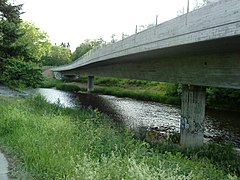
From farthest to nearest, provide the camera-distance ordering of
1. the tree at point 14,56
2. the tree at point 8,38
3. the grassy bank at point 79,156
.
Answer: the tree at point 8,38, the tree at point 14,56, the grassy bank at point 79,156

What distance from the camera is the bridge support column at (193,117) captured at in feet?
48.3

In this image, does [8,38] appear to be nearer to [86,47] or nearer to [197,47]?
[197,47]

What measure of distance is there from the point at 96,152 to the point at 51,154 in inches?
45.0

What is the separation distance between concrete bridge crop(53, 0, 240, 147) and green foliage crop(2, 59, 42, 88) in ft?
18.6

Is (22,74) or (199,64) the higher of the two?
(199,64)

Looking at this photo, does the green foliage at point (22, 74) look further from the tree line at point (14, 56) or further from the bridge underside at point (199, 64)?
the bridge underside at point (199, 64)

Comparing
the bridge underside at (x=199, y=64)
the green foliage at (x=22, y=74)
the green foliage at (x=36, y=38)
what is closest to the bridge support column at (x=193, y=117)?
the bridge underside at (x=199, y=64)

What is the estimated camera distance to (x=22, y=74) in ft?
57.7

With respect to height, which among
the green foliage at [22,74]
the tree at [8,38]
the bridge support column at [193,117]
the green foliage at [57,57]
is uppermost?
the green foliage at [57,57]

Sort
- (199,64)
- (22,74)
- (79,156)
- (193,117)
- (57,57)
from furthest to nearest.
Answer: (57,57) < (22,74) < (193,117) < (199,64) < (79,156)

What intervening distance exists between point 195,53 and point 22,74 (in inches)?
391

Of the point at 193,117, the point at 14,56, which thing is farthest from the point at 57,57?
the point at 193,117

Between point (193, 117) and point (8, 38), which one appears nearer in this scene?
point (193, 117)

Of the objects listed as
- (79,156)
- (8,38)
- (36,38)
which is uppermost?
(36,38)
